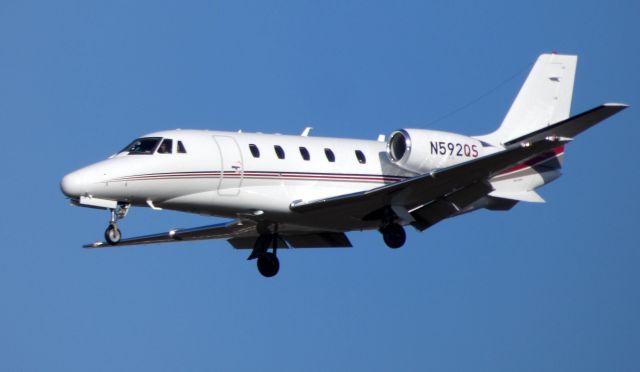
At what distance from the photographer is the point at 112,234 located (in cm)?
2844

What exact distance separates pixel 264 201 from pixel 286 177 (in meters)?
0.73

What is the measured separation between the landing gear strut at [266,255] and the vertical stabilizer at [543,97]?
574 cm

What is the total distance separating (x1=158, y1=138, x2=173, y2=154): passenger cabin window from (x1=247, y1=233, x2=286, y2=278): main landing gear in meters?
3.88

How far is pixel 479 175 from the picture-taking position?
1177 inches

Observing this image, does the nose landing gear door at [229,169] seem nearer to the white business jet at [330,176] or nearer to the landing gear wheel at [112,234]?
the white business jet at [330,176]

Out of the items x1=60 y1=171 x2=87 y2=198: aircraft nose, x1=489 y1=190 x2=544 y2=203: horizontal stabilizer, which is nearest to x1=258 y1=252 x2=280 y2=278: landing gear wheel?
x1=489 y1=190 x2=544 y2=203: horizontal stabilizer

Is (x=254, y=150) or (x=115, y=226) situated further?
(x=254, y=150)

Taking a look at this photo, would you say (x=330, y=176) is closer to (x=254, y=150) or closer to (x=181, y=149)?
(x=254, y=150)

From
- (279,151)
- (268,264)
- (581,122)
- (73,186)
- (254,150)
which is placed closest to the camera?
(73,186)

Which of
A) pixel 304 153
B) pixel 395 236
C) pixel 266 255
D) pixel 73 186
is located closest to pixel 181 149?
pixel 73 186

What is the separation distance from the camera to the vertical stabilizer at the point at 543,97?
110 feet

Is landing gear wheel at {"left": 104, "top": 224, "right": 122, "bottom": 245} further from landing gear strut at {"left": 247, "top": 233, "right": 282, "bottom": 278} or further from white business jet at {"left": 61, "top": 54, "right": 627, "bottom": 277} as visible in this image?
landing gear strut at {"left": 247, "top": 233, "right": 282, "bottom": 278}

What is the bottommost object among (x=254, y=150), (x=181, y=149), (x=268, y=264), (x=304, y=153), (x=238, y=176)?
(x=268, y=264)

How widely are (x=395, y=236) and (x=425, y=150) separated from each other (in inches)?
76.5
